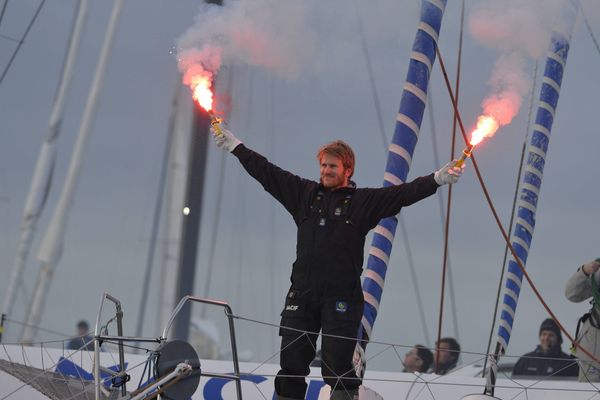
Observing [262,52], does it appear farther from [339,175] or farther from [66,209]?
[66,209]

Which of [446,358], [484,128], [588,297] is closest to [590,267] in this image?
[588,297]

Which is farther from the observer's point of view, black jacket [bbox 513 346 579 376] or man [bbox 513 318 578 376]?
man [bbox 513 318 578 376]

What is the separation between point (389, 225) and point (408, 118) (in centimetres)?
83

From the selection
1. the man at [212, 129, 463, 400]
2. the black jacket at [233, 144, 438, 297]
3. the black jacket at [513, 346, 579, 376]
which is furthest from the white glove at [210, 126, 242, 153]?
the black jacket at [513, 346, 579, 376]

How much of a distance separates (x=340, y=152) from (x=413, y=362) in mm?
4622

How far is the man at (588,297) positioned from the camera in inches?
343

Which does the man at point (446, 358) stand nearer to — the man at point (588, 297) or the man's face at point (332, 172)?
the man at point (588, 297)

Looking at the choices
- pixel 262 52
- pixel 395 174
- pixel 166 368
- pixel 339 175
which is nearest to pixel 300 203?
pixel 339 175

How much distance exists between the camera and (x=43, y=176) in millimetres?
16641

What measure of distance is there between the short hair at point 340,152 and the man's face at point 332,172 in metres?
0.02

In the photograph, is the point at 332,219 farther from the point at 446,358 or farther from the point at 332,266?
the point at 446,358

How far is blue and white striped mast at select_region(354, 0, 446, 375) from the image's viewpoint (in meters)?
8.30

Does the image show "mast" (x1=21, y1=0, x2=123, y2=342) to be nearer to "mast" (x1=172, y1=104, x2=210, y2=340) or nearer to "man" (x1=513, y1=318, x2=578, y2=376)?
"mast" (x1=172, y1=104, x2=210, y2=340)

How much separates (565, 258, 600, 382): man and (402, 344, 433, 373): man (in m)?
1.84
